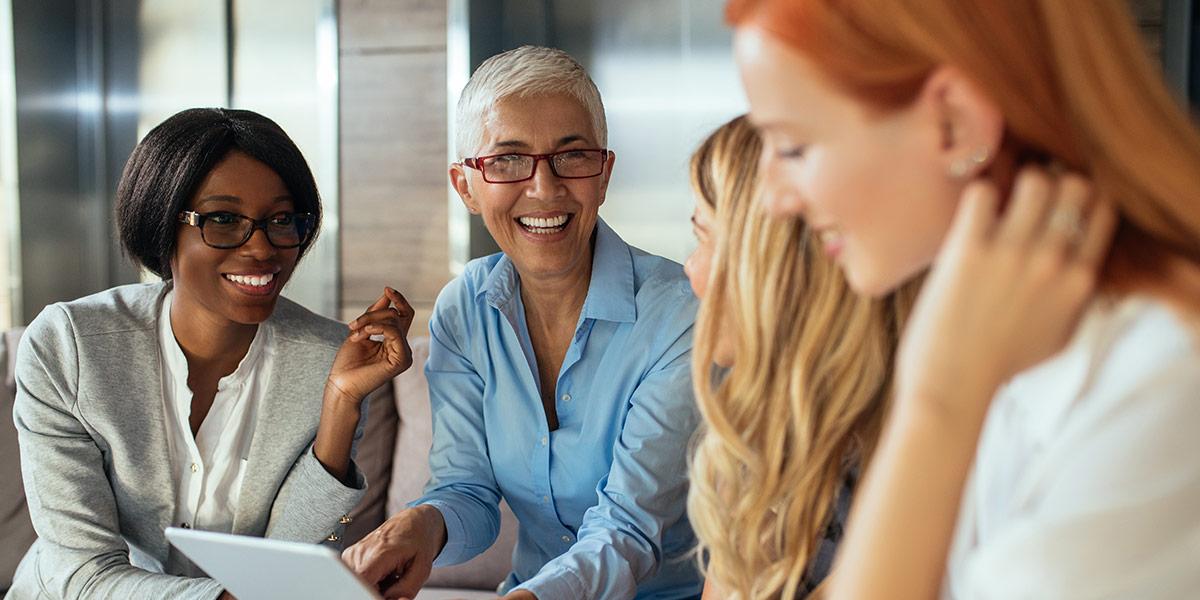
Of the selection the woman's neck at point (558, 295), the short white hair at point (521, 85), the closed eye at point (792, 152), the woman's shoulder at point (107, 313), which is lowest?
the woman's shoulder at point (107, 313)

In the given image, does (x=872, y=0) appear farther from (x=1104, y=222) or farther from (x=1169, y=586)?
(x=1169, y=586)

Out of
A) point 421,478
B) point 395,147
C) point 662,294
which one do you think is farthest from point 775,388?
point 395,147

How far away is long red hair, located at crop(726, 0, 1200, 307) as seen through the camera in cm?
74

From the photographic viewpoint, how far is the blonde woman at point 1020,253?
0.72m

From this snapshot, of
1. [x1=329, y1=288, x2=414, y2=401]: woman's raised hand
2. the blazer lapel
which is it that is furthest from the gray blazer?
[x1=329, y1=288, x2=414, y2=401]: woman's raised hand

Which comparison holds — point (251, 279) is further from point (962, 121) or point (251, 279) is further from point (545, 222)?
point (962, 121)

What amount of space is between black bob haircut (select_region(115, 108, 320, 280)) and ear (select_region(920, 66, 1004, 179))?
135cm

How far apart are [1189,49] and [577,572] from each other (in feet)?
10.8

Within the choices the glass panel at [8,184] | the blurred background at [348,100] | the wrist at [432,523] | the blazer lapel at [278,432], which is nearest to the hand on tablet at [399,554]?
the wrist at [432,523]

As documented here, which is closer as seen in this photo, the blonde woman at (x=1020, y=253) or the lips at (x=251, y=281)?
the blonde woman at (x=1020, y=253)

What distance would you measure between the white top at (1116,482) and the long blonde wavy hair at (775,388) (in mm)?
377

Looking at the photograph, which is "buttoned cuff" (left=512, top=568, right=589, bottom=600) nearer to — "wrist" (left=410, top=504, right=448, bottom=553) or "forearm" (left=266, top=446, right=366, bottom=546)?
"wrist" (left=410, top=504, right=448, bottom=553)

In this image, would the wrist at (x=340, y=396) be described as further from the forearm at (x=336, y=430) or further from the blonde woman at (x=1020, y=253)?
the blonde woman at (x=1020, y=253)

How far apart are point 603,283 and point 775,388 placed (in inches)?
26.7
